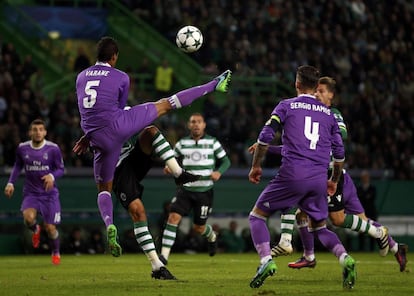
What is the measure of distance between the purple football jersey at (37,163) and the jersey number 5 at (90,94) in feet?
20.9

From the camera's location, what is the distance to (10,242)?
22.4 metres

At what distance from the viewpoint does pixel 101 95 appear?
1209cm

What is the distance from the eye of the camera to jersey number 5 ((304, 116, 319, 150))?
36.6 ft

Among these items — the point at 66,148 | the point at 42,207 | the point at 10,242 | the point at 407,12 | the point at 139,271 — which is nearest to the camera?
the point at 139,271

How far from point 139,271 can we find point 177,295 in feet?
14.6

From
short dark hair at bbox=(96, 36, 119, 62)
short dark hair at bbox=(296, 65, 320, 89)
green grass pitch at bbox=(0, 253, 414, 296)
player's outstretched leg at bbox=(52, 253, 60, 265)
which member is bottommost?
player's outstretched leg at bbox=(52, 253, 60, 265)

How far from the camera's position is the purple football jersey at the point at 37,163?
727 inches

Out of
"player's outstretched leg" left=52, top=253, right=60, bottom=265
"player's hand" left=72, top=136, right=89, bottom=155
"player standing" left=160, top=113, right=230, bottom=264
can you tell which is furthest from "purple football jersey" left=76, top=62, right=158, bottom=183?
"player's outstretched leg" left=52, top=253, right=60, bottom=265

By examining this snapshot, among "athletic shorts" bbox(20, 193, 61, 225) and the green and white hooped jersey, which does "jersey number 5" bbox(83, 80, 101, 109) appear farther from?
"athletic shorts" bbox(20, 193, 61, 225)

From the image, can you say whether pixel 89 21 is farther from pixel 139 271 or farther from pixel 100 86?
pixel 100 86

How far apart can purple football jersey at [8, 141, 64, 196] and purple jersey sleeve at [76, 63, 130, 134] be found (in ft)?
20.6

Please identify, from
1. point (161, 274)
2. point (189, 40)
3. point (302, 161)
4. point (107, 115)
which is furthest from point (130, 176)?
point (302, 161)

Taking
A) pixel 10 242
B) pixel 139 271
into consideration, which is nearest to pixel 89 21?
pixel 10 242

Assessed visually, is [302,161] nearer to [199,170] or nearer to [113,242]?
[113,242]
